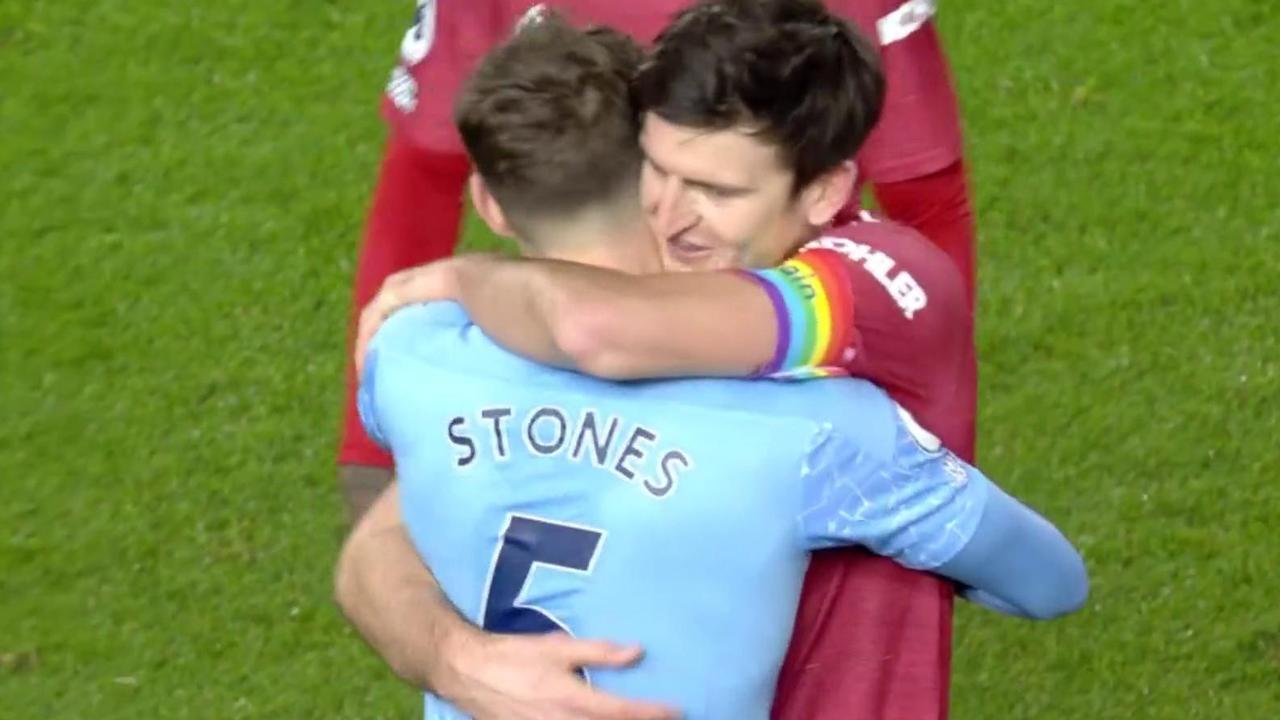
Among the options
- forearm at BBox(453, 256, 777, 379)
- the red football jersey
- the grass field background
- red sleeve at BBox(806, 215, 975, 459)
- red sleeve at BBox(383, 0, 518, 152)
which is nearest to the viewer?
forearm at BBox(453, 256, 777, 379)

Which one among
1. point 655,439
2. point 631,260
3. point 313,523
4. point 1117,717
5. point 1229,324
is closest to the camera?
point 655,439

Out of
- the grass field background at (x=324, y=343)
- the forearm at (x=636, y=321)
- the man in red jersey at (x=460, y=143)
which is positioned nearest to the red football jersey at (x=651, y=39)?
the man in red jersey at (x=460, y=143)

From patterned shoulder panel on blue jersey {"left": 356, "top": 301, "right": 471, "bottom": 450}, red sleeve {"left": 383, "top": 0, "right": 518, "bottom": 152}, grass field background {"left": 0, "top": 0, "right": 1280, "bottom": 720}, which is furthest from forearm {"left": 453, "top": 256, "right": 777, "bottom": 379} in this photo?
grass field background {"left": 0, "top": 0, "right": 1280, "bottom": 720}

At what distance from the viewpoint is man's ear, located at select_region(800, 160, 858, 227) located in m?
1.73

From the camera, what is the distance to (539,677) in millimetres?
1635

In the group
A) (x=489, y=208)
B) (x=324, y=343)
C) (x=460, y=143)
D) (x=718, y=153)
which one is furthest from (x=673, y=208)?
(x=324, y=343)

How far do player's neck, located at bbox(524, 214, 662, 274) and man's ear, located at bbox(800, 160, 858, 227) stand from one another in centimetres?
15

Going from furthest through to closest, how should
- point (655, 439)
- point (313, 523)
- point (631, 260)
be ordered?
1. point (313, 523)
2. point (631, 260)
3. point (655, 439)

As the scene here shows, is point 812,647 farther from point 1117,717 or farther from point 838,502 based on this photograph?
point 1117,717

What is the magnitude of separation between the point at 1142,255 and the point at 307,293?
1908 mm

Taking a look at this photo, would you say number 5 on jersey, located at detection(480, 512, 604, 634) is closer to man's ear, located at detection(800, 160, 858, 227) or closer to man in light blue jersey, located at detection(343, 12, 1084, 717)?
man in light blue jersey, located at detection(343, 12, 1084, 717)

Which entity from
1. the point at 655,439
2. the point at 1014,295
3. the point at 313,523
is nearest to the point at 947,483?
the point at 655,439

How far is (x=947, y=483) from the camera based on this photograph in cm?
164

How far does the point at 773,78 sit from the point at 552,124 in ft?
0.63
